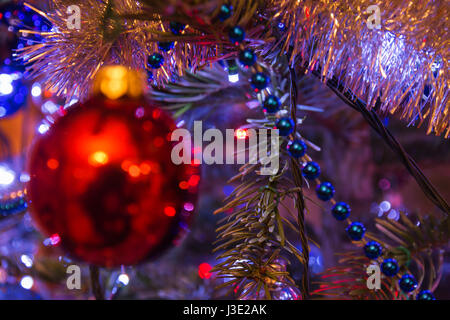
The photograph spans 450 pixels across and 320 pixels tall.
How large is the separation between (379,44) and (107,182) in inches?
10.4

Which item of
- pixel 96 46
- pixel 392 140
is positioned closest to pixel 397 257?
pixel 392 140

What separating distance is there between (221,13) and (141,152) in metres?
0.13

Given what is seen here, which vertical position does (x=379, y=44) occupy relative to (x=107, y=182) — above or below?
above

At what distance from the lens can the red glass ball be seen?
0.32 metres

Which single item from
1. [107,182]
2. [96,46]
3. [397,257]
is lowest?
[397,257]

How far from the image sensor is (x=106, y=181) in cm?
32

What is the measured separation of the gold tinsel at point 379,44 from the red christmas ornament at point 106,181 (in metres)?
0.15

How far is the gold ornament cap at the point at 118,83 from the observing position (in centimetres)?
35

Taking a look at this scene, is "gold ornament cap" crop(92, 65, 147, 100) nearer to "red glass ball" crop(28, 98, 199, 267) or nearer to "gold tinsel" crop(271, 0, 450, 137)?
"red glass ball" crop(28, 98, 199, 267)

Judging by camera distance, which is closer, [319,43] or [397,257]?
[319,43]

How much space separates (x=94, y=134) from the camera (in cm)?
32

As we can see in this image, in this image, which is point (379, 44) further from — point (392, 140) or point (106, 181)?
point (106, 181)
